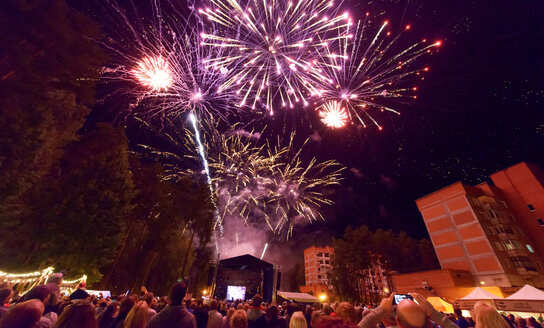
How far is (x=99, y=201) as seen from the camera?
16125 mm

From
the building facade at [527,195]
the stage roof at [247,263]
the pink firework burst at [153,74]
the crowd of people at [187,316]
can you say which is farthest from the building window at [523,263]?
the pink firework burst at [153,74]

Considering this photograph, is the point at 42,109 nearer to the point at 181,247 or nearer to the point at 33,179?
the point at 33,179

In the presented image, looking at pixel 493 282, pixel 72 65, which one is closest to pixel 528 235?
pixel 493 282

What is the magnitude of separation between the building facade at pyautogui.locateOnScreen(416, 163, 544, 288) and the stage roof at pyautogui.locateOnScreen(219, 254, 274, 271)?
101 feet

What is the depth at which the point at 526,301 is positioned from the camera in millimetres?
12414

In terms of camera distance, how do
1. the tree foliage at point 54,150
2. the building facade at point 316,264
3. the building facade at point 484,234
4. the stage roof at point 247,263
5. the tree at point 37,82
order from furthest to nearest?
the building facade at point 316,264, the stage roof at point 247,263, the building facade at point 484,234, the tree foliage at point 54,150, the tree at point 37,82

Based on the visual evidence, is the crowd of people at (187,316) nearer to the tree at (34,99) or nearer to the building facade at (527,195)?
the tree at (34,99)

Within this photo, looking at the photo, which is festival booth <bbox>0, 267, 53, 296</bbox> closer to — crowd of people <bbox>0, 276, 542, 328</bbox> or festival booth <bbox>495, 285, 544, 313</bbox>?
crowd of people <bbox>0, 276, 542, 328</bbox>

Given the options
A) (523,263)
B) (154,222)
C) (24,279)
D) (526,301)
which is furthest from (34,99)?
(523,263)

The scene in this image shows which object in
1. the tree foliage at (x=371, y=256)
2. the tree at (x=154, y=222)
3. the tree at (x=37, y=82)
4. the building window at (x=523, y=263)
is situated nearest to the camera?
the tree at (x=37, y=82)

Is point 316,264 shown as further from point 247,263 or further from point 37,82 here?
point 37,82

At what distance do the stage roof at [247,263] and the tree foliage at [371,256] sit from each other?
1791 cm

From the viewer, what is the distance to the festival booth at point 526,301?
1150 cm

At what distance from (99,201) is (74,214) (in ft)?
5.92
